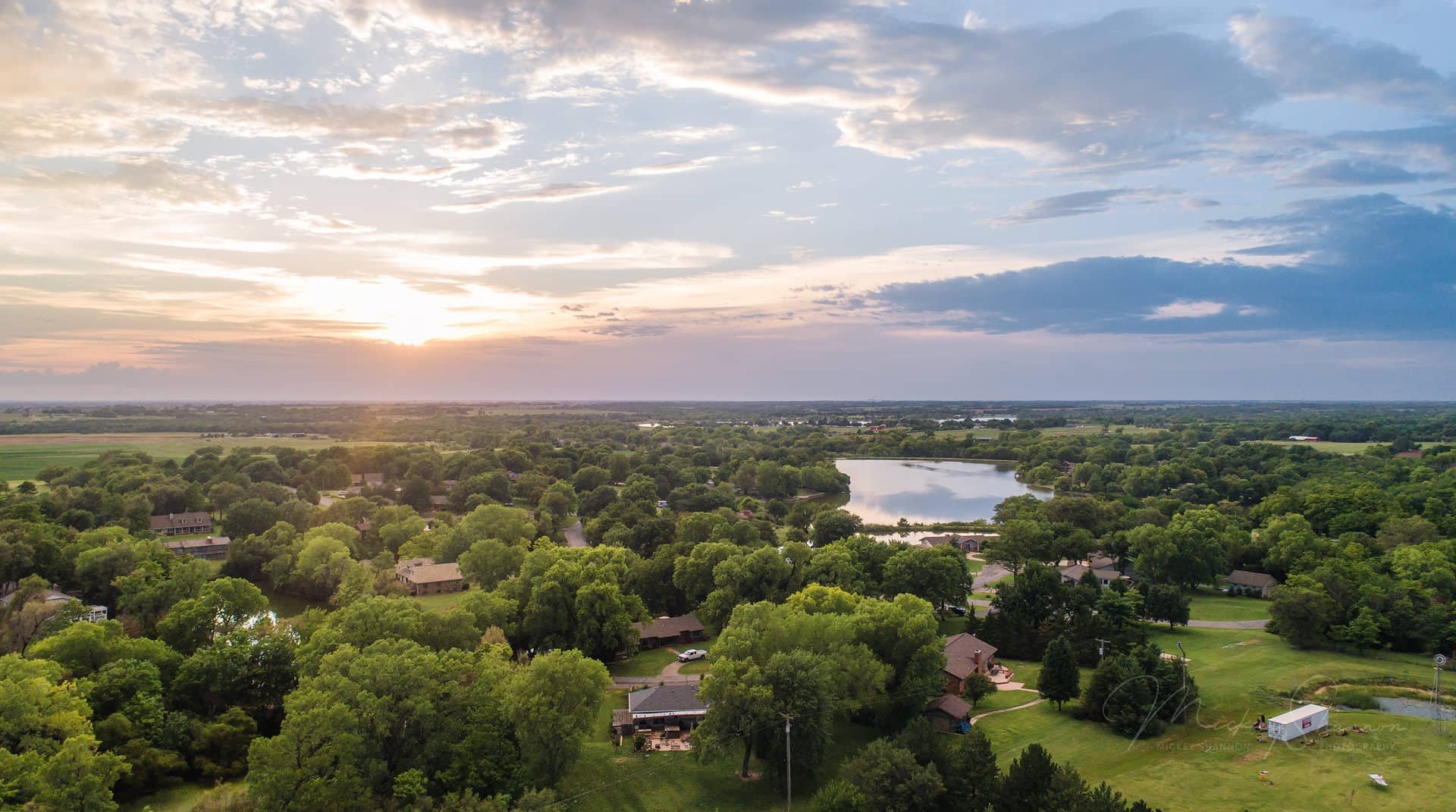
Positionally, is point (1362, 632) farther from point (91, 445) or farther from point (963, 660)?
point (91, 445)

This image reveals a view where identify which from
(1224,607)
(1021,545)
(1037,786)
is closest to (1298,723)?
(1037,786)

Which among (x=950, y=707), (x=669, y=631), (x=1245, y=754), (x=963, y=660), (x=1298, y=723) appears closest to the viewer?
(x=1245, y=754)

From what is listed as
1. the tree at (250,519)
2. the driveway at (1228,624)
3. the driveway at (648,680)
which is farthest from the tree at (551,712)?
the tree at (250,519)

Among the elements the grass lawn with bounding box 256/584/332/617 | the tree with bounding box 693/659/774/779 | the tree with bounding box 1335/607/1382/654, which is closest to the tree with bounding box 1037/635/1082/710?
the tree with bounding box 693/659/774/779

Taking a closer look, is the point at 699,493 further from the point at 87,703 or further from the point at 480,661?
the point at 87,703

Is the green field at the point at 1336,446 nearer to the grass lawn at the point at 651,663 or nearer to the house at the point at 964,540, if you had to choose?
the house at the point at 964,540

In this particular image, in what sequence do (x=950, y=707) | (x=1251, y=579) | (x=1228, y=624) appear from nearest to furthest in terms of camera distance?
(x=950, y=707) < (x=1228, y=624) < (x=1251, y=579)

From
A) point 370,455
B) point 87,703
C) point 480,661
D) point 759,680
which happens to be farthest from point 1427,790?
point 370,455
